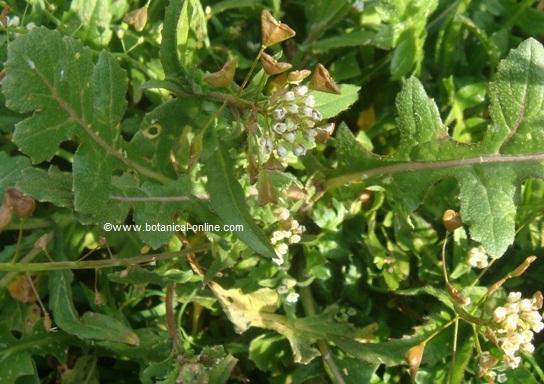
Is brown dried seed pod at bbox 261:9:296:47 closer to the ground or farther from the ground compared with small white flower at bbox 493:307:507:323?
farther from the ground

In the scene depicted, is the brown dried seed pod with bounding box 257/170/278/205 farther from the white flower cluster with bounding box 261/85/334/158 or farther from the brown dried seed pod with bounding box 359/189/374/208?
the brown dried seed pod with bounding box 359/189/374/208

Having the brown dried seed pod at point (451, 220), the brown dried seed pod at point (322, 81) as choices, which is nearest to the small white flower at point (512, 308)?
the brown dried seed pod at point (451, 220)

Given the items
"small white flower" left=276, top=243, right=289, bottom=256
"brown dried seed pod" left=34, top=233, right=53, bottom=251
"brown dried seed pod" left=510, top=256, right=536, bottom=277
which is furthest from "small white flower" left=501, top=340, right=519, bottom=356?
"brown dried seed pod" left=34, top=233, right=53, bottom=251

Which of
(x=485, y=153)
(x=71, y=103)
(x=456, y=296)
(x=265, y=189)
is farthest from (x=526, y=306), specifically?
(x=71, y=103)

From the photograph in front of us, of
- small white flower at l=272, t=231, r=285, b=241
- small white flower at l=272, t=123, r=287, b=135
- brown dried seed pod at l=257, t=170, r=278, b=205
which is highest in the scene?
small white flower at l=272, t=123, r=287, b=135

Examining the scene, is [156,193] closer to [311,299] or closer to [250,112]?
[250,112]

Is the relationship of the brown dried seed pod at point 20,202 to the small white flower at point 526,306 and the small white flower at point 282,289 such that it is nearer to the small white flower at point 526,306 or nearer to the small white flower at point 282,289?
the small white flower at point 282,289

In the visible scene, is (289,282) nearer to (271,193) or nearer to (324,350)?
(324,350)
